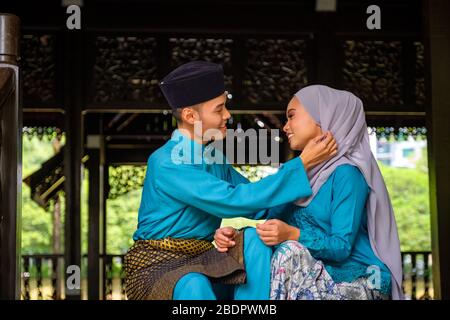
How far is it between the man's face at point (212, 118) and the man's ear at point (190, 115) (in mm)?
15

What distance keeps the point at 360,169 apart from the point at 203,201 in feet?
1.51

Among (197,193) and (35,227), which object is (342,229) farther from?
(35,227)

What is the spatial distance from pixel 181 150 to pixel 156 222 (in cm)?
22

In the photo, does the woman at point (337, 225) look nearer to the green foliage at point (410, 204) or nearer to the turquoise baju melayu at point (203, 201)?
the turquoise baju melayu at point (203, 201)

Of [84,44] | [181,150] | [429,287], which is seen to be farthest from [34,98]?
[429,287]

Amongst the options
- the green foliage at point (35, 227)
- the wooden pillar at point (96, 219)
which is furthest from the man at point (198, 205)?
the green foliage at point (35, 227)

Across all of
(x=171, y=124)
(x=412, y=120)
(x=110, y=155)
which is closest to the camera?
(x=412, y=120)

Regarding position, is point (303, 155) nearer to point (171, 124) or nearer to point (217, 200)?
point (217, 200)

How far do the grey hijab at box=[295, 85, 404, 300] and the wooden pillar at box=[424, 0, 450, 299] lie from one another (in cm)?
131

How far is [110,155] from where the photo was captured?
857cm

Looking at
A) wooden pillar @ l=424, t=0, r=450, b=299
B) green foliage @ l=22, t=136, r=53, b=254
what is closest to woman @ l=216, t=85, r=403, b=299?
wooden pillar @ l=424, t=0, r=450, b=299

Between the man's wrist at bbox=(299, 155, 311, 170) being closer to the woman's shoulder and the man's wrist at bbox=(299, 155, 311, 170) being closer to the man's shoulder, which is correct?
the woman's shoulder

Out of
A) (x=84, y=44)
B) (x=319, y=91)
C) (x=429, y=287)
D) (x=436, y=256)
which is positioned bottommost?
(x=429, y=287)

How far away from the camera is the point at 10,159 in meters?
2.60
